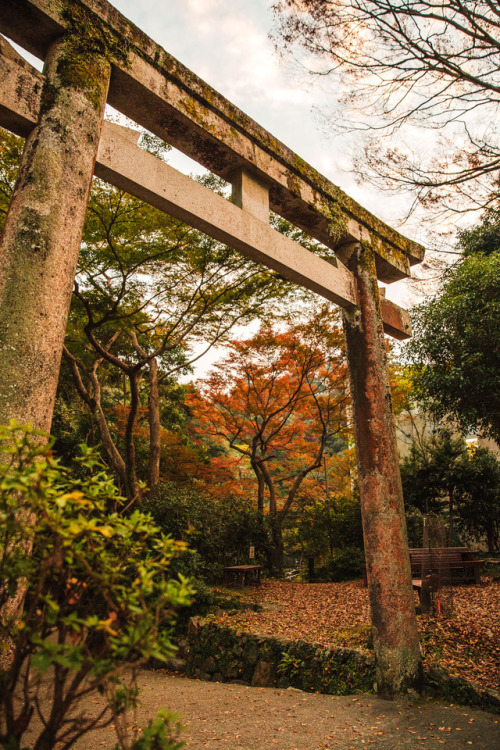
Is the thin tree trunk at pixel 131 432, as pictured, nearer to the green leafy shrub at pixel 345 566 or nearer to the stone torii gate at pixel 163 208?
the stone torii gate at pixel 163 208

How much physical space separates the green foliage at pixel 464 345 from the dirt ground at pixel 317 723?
7.14 metres

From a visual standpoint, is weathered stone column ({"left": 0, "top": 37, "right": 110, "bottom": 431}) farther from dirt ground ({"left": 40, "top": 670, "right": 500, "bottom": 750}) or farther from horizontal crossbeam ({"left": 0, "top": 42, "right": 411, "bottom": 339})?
dirt ground ({"left": 40, "top": 670, "right": 500, "bottom": 750})

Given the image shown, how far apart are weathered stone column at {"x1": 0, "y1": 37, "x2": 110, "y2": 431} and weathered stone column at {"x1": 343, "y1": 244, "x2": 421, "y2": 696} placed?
9.66 ft

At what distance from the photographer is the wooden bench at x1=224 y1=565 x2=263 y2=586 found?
350 inches

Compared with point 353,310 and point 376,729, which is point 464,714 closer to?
point 376,729

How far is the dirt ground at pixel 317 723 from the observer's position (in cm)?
316

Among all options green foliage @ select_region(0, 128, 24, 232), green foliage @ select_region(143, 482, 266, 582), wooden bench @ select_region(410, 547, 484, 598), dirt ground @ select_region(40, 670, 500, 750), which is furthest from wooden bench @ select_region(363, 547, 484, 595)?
green foliage @ select_region(0, 128, 24, 232)

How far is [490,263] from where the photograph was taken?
9.71 m

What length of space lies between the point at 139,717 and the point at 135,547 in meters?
3.34

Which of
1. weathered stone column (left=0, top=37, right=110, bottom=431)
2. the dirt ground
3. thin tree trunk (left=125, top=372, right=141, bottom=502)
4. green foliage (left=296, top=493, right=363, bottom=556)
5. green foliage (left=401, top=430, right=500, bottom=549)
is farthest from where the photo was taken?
green foliage (left=296, top=493, right=363, bottom=556)

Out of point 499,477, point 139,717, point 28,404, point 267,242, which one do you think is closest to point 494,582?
point 499,477

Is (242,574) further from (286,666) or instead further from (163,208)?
(163,208)

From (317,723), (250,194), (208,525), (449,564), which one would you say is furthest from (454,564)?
(250,194)

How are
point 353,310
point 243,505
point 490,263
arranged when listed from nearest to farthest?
point 353,310, point 490,263, point 243,505
